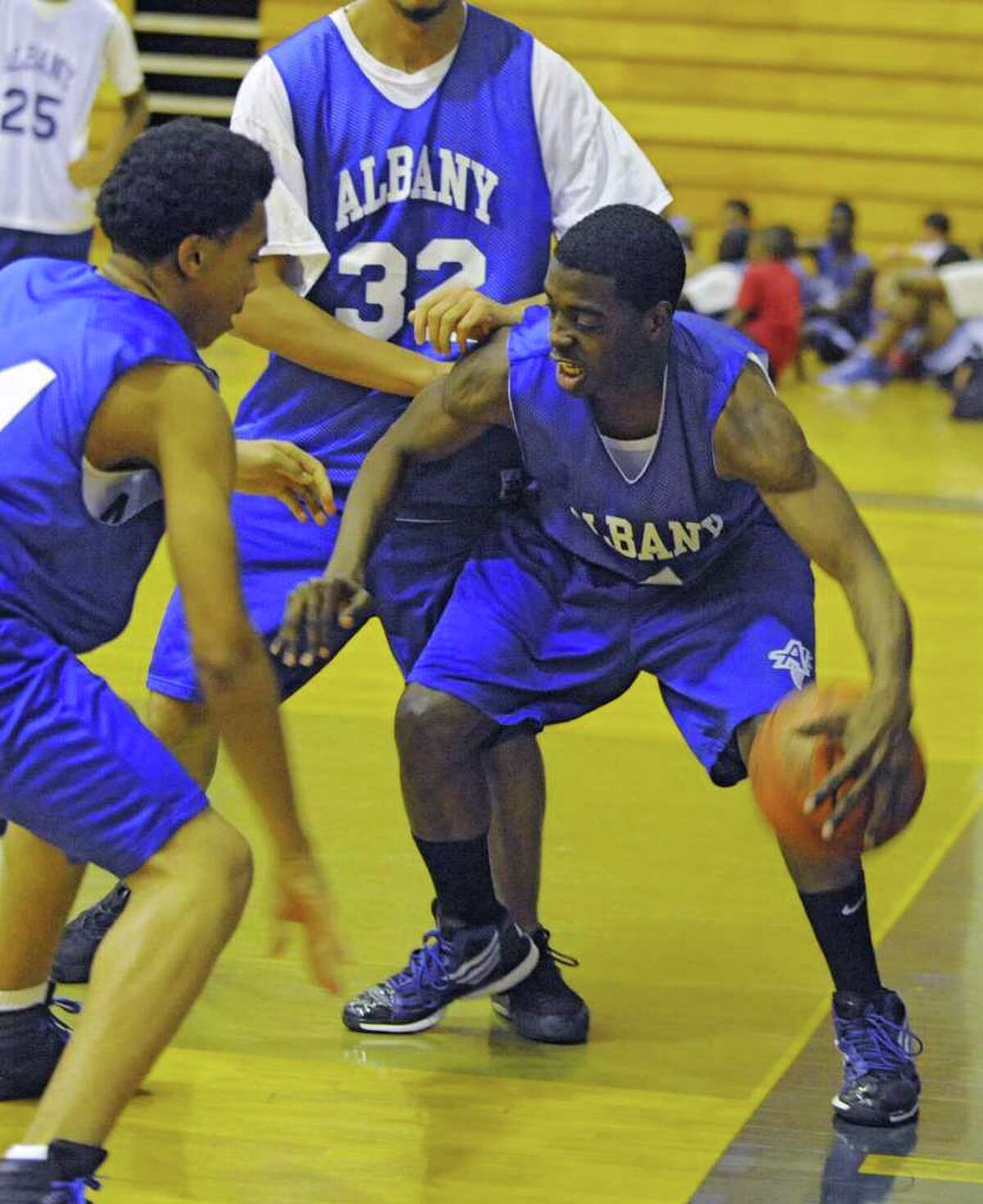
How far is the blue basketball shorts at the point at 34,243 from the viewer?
8266 millimetres

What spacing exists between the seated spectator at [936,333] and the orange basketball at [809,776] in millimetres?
9256

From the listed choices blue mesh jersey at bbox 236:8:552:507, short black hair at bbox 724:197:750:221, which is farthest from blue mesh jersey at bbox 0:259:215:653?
short black hair at bbox 724:197:750:221

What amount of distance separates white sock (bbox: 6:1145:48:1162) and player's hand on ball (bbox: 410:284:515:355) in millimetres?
1663

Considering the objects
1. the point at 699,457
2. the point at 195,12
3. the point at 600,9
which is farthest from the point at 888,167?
the point at 699,457

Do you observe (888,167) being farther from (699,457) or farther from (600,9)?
(699,457)

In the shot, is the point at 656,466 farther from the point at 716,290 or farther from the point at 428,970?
the point at 716,290

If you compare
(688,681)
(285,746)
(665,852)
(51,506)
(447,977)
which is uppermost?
(51,506)

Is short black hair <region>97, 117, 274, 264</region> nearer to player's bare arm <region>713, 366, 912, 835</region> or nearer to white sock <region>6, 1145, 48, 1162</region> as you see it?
player's bare arm <region>713, 366, 912, 835</region>

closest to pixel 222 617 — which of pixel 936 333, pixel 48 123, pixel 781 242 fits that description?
pixel 48 123

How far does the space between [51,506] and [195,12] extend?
605 inches

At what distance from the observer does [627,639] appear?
3.92 meters

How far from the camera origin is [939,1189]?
3.32 m

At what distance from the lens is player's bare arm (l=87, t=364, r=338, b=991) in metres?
2.88

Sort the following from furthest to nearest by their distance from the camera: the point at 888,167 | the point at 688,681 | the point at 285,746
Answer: the point at 888,167 < the point at 688,681 < the point at 285,746
